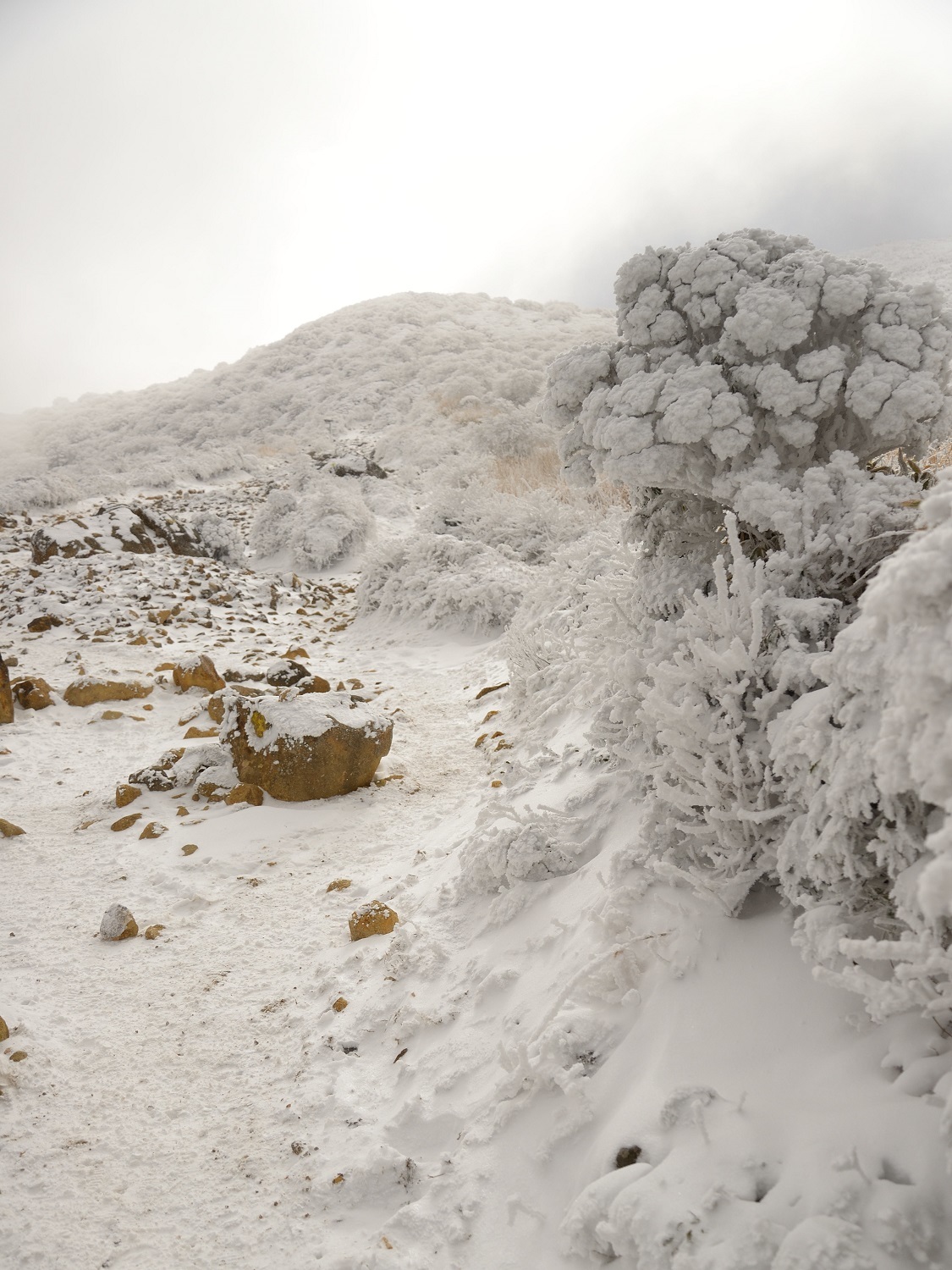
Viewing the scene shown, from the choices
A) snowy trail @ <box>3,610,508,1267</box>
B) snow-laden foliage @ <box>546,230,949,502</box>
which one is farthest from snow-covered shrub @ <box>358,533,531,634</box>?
snow-laden foliage @ <box>546,230,949,502</box>

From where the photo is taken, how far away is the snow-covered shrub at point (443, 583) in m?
7.52

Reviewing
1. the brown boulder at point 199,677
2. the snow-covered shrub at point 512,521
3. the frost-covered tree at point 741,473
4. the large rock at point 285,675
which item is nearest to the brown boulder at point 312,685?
the large rock at point 285,675

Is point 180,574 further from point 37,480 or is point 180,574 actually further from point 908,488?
point 908,488

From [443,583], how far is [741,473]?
18.5 feet

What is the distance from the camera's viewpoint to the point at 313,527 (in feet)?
37.9

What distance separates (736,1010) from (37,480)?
16995mm

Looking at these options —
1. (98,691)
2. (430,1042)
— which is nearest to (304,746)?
(430,1042)

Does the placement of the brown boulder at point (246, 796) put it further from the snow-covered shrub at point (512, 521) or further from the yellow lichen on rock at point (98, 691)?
the snow-covered shrub at point (512, 521)

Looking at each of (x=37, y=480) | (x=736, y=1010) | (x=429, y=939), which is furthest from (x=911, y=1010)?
(x=37, y=480)

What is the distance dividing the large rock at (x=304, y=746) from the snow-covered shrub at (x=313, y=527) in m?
7.03

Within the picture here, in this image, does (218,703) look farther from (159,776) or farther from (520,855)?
(520,855)

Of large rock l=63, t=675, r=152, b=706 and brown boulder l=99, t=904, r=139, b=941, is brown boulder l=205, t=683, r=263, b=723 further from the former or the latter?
brown boulder l=99, t=904, r=139, b=941

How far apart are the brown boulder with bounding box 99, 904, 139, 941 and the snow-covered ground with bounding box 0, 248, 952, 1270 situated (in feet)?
0.23

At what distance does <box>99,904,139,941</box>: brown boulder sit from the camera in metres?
3.11
